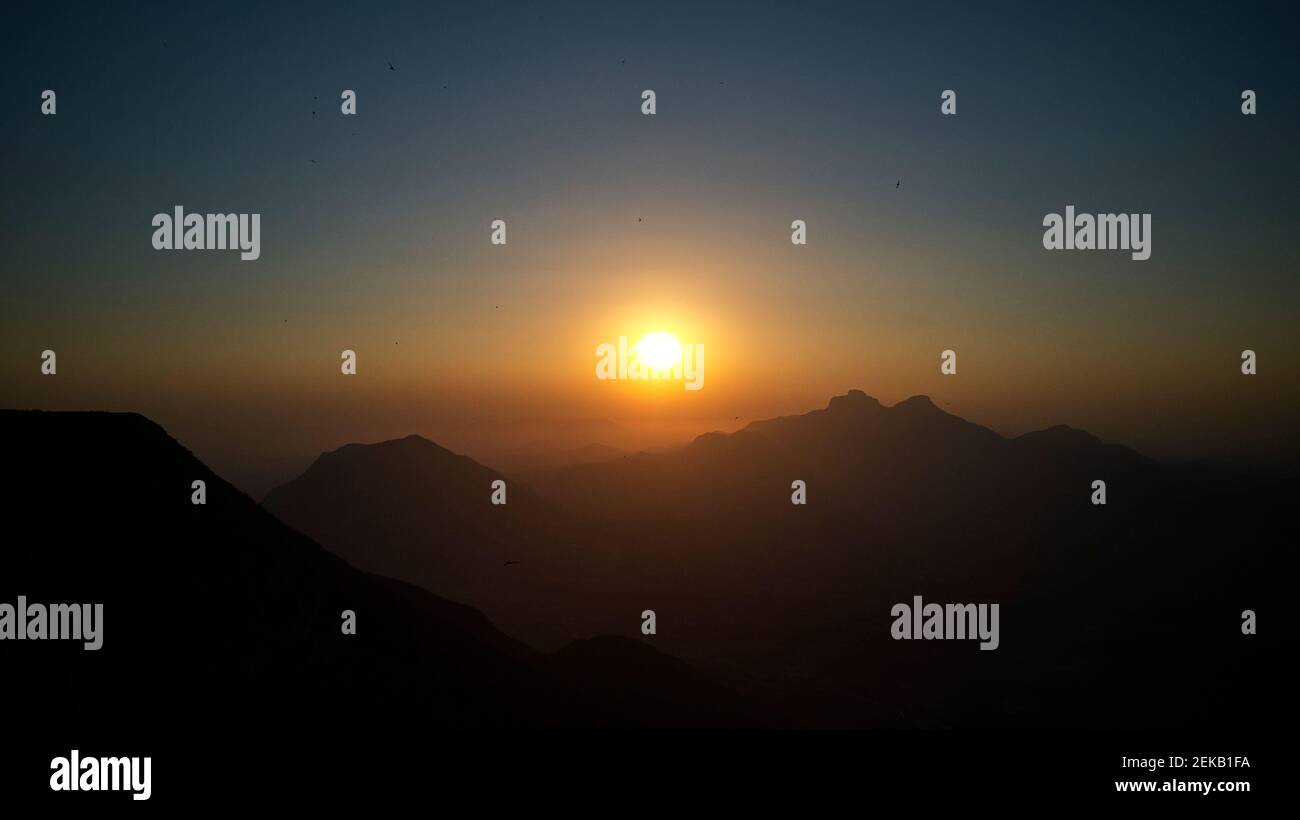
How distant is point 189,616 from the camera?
2772cm

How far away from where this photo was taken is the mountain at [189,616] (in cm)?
2473

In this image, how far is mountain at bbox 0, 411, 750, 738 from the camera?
2473 centimetres

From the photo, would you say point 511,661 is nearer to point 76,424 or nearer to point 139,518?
point 139,518

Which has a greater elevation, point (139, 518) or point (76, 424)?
point (76, 424)

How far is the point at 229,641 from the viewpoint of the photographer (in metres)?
27.6
